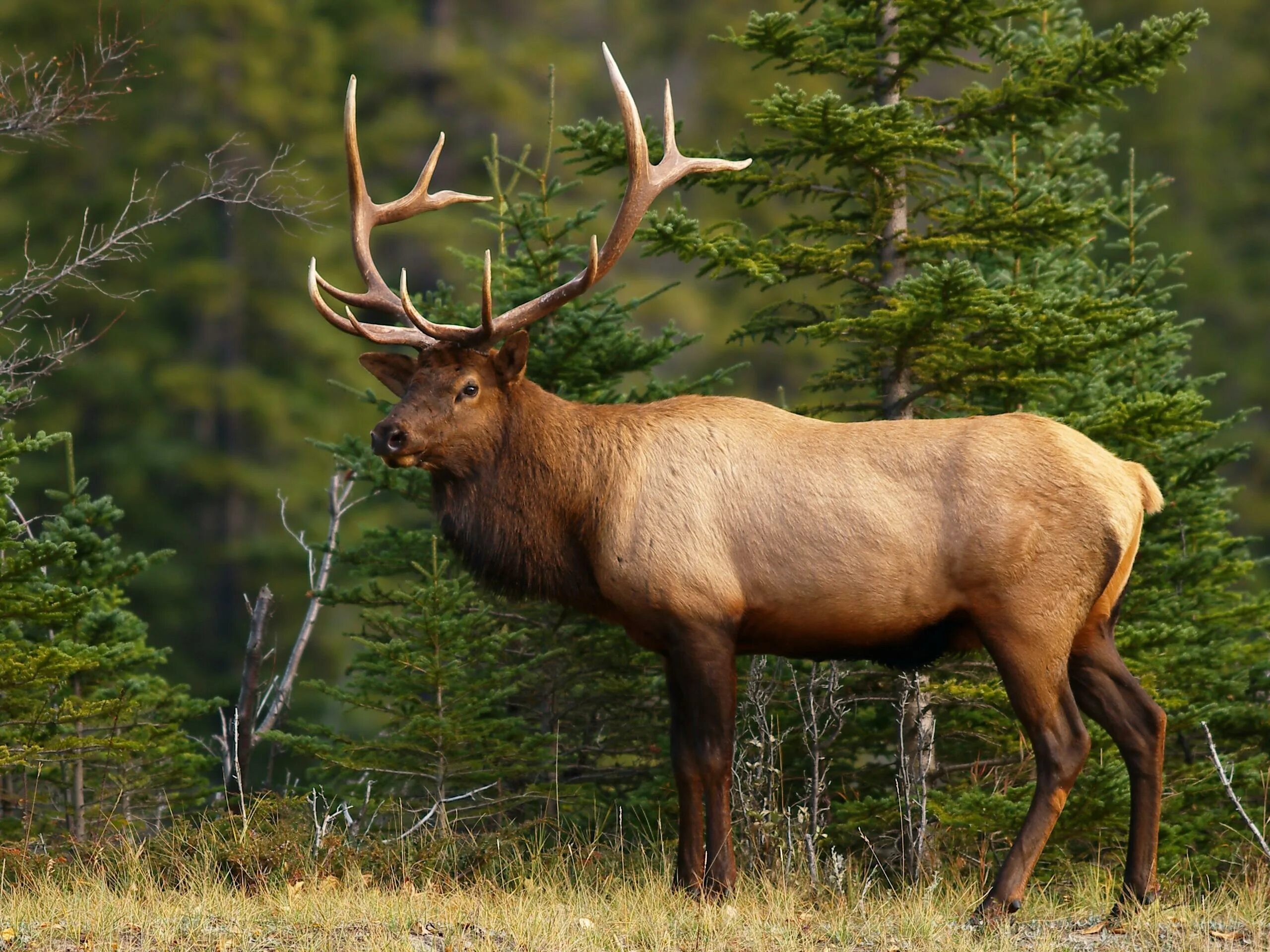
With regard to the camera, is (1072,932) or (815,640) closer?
(1072,932)

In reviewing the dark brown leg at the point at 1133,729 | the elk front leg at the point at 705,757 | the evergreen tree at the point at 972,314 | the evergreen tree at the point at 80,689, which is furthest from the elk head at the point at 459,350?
the dark brown leg at the point at 1133,729

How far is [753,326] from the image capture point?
8102mm

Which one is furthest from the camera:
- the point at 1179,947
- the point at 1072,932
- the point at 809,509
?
the point at 809,509

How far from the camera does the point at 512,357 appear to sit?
6.75 m

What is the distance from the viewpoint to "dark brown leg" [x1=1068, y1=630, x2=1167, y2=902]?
6.14 metres

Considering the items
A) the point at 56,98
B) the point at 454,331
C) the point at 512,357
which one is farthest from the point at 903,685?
the point at 56,98

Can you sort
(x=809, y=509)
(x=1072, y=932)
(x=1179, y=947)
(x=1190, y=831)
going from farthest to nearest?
(x=1190, y=831)
(x=809, y=509)
(x=1072, y=932)
(x=1179, y=947)

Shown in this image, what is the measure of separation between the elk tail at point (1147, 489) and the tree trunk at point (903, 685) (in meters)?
1.46

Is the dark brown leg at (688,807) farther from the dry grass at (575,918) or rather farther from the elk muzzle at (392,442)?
the elk muzzle at (392,442)

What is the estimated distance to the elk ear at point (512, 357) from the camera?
264 inches

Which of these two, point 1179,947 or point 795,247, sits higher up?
point 795,247

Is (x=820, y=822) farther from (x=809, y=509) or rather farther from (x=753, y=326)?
(x=753, y=326)

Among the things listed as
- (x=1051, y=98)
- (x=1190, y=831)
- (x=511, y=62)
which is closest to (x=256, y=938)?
(x=1190, y=831)

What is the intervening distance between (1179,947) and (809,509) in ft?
6.83
